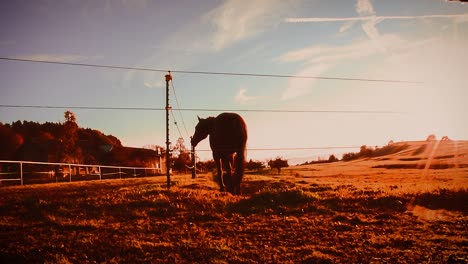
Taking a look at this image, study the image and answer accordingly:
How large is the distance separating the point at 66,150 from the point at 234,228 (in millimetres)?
47063

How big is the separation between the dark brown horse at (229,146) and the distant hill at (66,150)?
33.0 m

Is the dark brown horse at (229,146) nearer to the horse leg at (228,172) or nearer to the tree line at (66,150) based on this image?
the horse leg at (228,172)

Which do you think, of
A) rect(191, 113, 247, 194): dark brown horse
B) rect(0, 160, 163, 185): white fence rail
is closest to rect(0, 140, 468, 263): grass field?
rect(191, 113, 247, 194): dark brown horse

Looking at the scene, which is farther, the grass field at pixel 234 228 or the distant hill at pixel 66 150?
the distant hill at pixel 66 150

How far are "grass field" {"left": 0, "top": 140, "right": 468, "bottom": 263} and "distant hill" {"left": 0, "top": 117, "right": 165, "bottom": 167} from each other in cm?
3622

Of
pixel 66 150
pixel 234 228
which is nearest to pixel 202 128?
pixel 234 228

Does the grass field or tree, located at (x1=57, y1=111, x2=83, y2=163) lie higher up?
tree, located at (x1=57, y1=111, x2=83, y2=163)

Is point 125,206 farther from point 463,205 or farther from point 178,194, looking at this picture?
point 463,205

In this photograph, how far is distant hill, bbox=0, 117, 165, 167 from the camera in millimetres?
48531

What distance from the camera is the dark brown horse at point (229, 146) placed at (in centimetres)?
1431

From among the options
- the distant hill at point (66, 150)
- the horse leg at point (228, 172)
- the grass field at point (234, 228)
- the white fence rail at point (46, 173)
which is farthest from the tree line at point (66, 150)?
the grass field at point (234, 228)

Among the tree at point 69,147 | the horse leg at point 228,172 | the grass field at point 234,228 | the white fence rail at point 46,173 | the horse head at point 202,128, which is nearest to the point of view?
the grass field at point 234,228

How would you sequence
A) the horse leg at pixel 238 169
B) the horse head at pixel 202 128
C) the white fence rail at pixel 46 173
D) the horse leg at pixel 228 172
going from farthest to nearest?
the white fence rail at pixel 46 173 → the horse head at pixel 202 128 → the horse leg at pixel 228 172 → the horse leg at pixel 238 169

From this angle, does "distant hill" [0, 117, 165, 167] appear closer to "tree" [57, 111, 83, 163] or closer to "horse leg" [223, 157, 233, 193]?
"tree" [57, 111, 83, 163]
